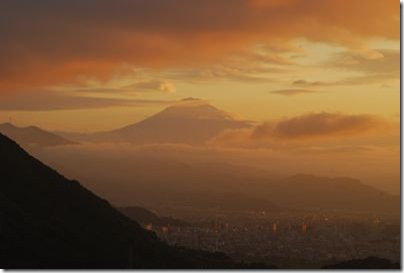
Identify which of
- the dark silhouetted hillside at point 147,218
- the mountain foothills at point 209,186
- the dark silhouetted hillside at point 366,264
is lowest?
the dark silhouetted hillside at point 366,264

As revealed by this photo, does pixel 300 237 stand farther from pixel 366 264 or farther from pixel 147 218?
pixel 147 218

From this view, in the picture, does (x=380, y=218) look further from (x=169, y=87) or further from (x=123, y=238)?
(x=123, y=238)

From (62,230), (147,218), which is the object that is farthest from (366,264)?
(147,218)

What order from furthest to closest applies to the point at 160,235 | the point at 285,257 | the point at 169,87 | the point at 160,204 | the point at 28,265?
the point at 160,235
the point at 160,204
the point at 285,257
the point at 169,87
the point at 28,265

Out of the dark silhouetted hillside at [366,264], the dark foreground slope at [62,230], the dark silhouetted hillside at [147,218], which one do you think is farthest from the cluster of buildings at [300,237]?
the dark foreground slope at [62,230]

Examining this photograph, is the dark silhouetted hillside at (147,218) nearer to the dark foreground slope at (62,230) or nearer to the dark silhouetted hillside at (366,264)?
the dark foreground slope at (62,230)

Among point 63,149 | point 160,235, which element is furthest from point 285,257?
point 160,235

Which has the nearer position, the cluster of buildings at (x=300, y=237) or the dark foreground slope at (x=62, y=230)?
the dark foreground slope at (x=62, y=230)

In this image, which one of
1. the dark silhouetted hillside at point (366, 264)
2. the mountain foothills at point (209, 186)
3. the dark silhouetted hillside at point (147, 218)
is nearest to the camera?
the dark silhouetted hillside at point (366, 264)
